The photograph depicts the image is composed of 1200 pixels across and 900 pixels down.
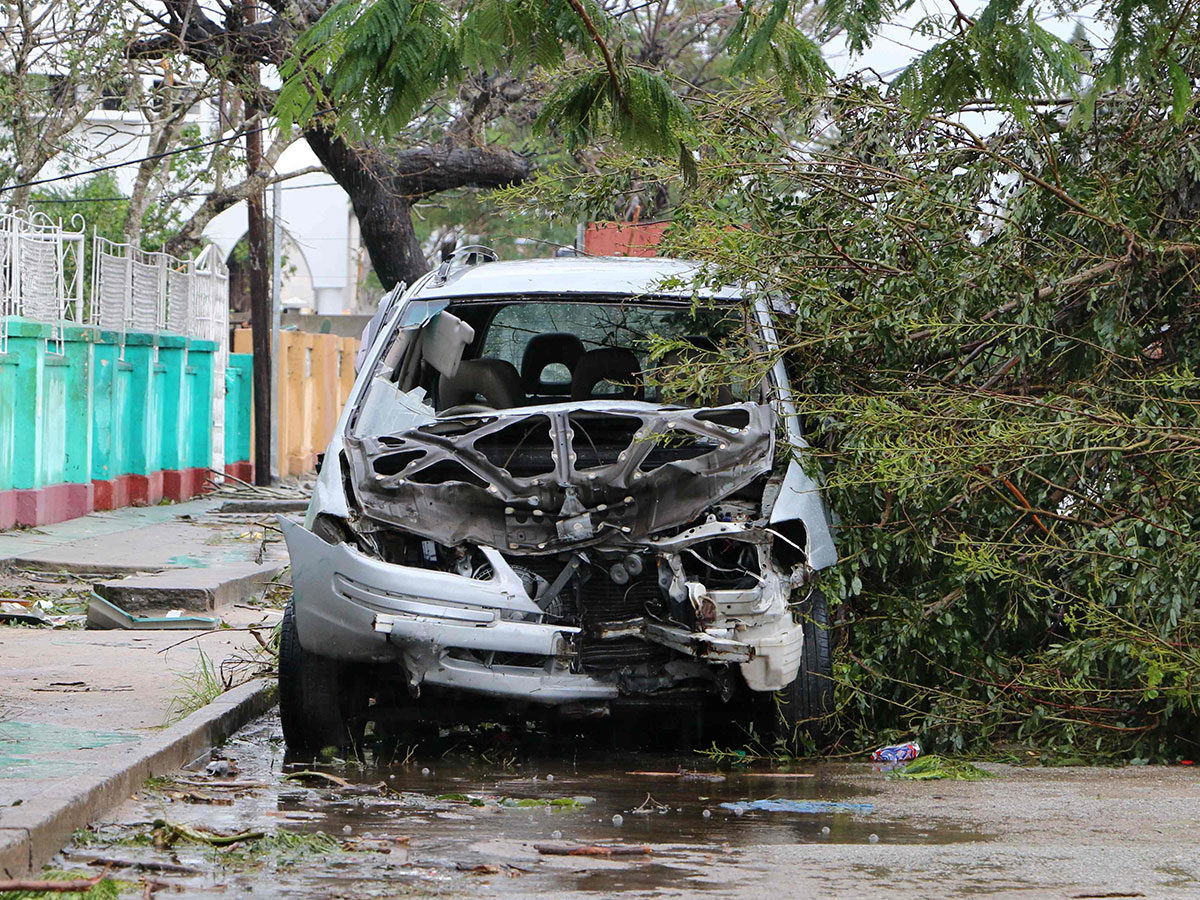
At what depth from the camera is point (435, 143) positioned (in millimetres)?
21469

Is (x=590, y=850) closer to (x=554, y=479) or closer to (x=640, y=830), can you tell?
(x=640, y=830)

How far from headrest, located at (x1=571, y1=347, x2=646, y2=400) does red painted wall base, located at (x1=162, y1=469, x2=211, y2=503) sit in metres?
13.6

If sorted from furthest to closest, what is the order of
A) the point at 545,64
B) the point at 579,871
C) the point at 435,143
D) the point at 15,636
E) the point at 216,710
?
the point at 435,143 → the point at 15,636 → the point at 216,710 → the point at 545,64 → the point at 579,871

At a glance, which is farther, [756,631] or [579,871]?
[756,631]

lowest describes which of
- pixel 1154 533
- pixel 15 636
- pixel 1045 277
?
pixel 15 636

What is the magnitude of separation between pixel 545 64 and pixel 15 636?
5.53 metres

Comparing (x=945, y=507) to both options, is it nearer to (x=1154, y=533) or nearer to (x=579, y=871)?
(x=1154, y=533)

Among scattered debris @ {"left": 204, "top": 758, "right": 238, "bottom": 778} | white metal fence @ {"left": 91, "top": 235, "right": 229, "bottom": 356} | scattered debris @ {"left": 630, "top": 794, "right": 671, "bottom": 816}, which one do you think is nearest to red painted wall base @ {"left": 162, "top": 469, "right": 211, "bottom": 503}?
white metal fence @ {"left": 91, "top": 235, "right": 229, "bottom": 356}

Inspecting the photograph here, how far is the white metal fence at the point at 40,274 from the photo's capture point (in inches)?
570

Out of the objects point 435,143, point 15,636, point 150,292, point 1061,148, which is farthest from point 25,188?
point 1061,148

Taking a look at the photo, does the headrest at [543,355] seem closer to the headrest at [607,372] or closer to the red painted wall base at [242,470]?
the headrest at [607,372]

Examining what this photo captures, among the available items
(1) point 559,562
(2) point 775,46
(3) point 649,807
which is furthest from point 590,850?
(2) point 775,46

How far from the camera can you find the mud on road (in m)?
4.34

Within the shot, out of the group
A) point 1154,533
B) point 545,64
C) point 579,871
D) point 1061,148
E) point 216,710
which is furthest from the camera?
point 1061,148
